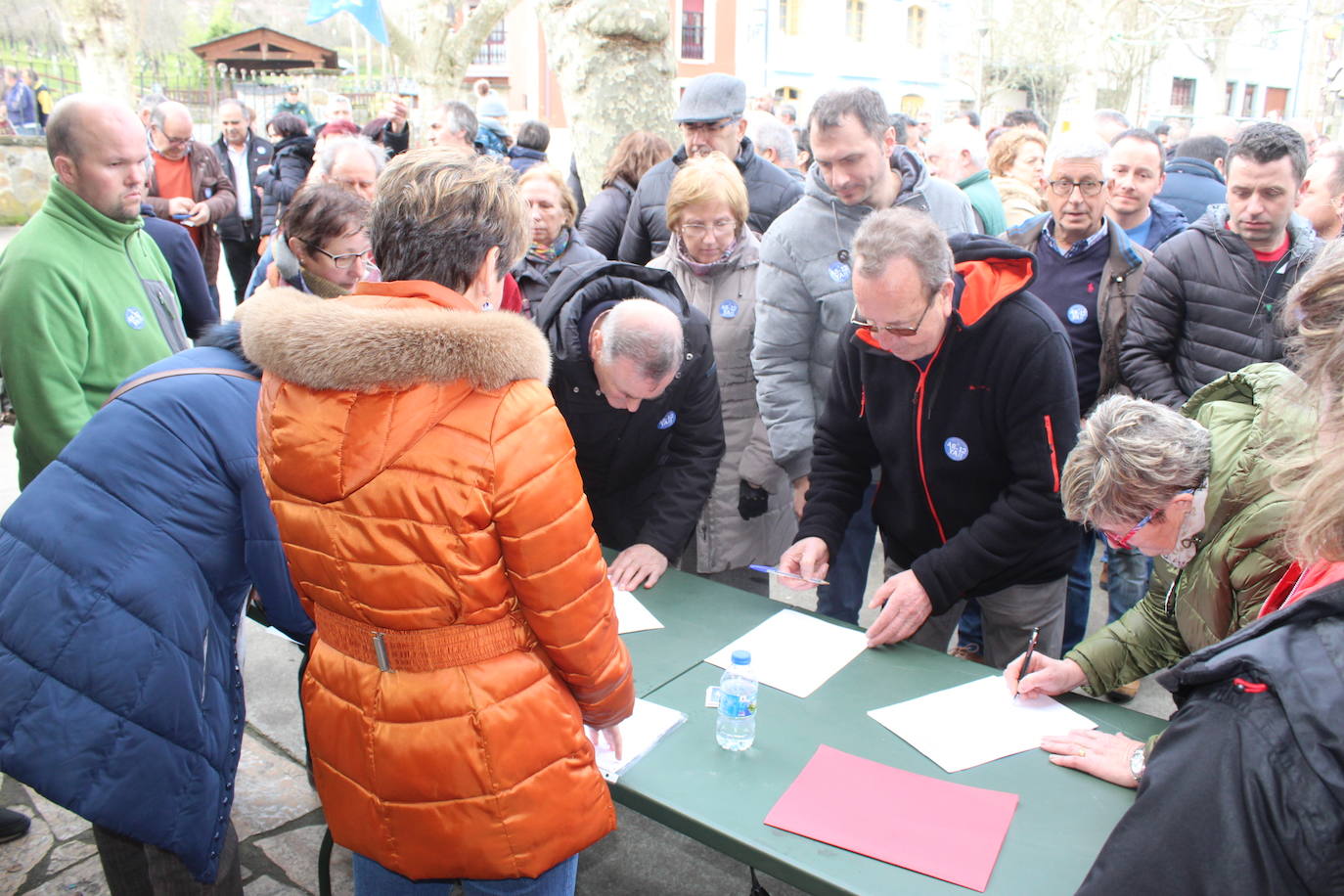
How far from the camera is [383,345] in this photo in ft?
4.20

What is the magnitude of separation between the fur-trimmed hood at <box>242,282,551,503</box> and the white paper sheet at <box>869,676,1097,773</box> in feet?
3.37

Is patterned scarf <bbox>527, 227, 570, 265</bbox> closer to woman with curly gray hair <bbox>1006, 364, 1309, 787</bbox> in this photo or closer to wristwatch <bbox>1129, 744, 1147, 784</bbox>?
woman with curly gray hair <bbox>1006, 364, 1309, 787</bbox>

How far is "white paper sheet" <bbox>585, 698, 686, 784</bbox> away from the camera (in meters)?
1.74

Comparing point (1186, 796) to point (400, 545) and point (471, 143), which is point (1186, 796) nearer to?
point (400, 545)

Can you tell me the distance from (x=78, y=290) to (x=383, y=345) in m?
1.76

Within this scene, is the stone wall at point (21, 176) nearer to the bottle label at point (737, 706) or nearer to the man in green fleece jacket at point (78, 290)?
the man in green fleece jacket at point (78, 290)

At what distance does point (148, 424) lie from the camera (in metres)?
1.61

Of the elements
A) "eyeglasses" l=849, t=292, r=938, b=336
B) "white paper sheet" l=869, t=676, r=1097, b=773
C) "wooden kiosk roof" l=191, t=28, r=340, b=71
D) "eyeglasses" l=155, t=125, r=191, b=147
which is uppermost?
"wooden kiosk roof" l=191, t=28, r=340, b=71

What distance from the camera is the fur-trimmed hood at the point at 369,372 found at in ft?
4.22

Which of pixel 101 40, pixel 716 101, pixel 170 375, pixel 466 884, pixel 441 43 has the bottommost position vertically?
pixel 466 884

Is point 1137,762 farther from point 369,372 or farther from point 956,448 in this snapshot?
point 369,372

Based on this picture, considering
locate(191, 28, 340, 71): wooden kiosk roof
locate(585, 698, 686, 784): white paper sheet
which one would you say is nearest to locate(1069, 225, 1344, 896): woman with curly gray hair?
locate(585, 698, 686, 784): white paper sheet

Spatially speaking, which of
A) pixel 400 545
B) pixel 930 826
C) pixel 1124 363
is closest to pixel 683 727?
pixel 930 826

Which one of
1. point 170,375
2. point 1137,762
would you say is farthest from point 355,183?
point 1137,762
